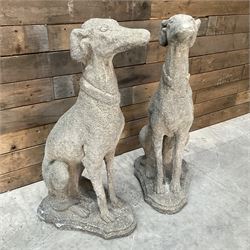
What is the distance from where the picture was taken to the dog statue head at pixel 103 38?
42.3 inches

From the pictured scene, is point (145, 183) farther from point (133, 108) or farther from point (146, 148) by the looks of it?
point (133, 108)

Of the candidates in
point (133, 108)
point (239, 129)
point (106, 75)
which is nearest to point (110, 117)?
point (106, 75)

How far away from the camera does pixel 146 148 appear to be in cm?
165

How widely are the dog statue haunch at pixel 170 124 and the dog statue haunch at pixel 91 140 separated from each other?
159 mm

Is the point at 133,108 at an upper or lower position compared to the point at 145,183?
upper

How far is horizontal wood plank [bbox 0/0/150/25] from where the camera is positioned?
1.32 m

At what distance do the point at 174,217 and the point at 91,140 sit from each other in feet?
1.96

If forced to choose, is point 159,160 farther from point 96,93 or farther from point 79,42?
point 79,42

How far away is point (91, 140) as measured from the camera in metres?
1.22

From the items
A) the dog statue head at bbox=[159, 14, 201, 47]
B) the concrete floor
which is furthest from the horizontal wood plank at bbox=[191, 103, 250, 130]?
the dog statue head at bbox=[159, 14, 201, 47]

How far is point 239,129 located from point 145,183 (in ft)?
3.41

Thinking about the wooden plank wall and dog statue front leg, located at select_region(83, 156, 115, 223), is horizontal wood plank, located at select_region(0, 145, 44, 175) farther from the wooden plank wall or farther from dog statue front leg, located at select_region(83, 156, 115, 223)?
dog statue front leg, located at select_region(83, 156, 115, 223)

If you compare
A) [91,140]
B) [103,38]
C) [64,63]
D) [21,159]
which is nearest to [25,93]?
[64,63]

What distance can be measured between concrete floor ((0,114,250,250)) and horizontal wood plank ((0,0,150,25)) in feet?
2.80
